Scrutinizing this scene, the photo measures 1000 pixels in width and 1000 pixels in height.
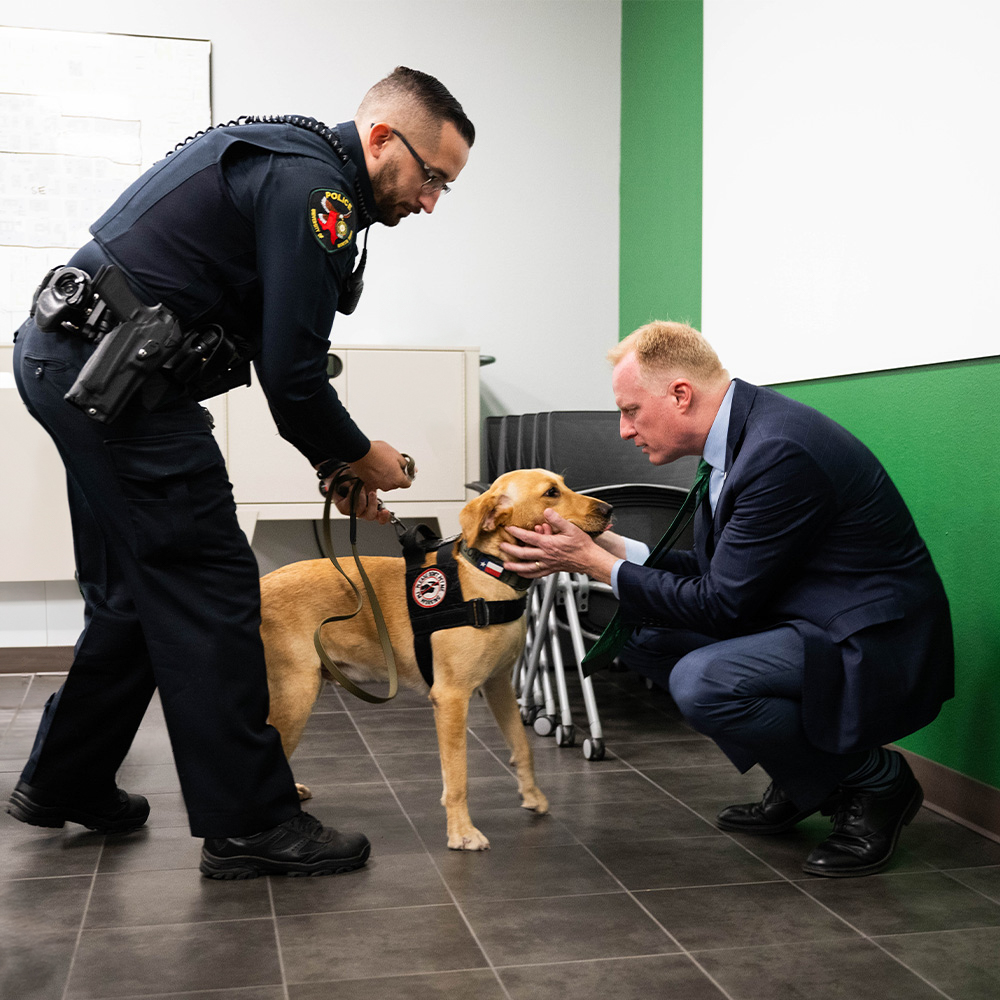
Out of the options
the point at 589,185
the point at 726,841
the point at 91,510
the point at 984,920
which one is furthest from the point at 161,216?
the point at 589,185

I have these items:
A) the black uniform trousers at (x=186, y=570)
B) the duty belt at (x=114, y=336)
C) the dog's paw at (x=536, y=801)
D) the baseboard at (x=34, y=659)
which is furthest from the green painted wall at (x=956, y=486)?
the baseboard at (x=34, y=659)

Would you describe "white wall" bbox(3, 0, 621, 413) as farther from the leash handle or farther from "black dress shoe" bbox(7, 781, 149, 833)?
"black dress shoe" bbox(7, 781, 149, 833)

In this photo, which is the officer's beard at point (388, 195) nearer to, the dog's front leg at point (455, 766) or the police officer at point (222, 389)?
the police officer at point (222, 389)

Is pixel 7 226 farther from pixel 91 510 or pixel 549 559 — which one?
pixel 549 559

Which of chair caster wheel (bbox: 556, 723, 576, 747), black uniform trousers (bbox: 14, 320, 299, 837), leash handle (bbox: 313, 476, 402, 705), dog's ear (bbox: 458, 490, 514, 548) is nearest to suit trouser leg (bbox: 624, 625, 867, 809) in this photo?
dog's ear (bbox: 458, 490, 514, 548)

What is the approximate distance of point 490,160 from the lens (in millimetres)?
4871

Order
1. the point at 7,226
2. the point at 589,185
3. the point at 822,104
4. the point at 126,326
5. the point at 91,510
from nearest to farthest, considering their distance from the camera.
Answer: the point at 126,326 < the point at 91,510 < the point at 822,104 < the point at 7,226 < the point at 589,185

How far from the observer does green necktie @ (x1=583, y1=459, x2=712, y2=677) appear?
2.43 meters

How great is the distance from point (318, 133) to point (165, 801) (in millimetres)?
1704

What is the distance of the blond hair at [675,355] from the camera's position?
7.41 feet

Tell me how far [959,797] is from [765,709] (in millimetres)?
765

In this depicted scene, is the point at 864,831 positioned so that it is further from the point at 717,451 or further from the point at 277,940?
the point at 277,940

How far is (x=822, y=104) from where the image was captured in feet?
10.2

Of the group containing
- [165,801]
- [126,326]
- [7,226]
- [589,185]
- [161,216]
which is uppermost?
[589,185]
